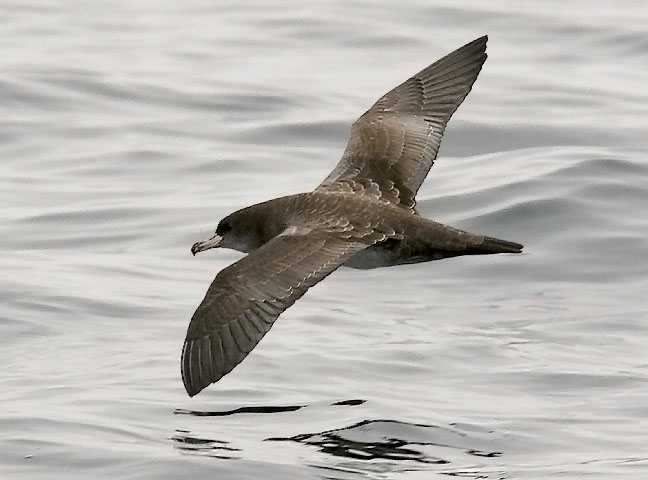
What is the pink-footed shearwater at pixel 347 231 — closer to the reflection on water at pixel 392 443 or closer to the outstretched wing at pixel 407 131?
the outstretched wing at pixel 407 131

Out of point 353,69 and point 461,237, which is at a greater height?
point 353,69

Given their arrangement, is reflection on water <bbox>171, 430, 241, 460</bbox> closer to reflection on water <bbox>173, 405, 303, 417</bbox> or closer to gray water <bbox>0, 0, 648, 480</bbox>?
gray water <bbox>0, 0, 648, 480</bbox>

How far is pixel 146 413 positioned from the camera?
7750 mm

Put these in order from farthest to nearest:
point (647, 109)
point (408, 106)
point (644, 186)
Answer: point (647, 109) < point (644, 186) < point (408, 106)

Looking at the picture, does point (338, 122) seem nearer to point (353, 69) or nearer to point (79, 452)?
point (353, 69)

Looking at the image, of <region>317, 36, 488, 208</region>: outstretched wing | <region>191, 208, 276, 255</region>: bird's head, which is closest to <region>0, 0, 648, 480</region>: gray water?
<region>191, 208, 276, 255</region>: bird's head

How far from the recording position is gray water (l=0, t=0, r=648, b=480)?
7.45 m

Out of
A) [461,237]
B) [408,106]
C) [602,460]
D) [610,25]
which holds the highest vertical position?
[610,25]

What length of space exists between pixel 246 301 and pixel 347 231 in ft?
2.49

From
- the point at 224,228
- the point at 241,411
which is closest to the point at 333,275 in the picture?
the point at 224,228

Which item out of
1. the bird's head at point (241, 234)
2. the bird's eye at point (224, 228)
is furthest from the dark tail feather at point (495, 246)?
the bird's eye at point (224, 228)

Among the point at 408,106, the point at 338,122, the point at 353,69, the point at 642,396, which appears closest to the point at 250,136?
the point at 338,122

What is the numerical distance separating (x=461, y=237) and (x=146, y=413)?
1.67m

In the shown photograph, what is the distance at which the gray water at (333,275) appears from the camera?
7449mm
